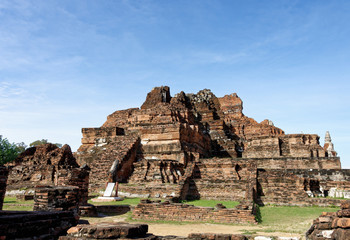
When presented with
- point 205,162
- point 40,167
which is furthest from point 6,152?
point 205,162

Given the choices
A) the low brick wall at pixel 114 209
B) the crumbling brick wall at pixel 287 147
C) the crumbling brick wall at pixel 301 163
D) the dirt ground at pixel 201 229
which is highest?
the crumbling brick wall at pixel 287 147

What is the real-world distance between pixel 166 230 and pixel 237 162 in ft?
Answer: 28.7

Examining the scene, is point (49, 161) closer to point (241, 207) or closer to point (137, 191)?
point (137, 191)

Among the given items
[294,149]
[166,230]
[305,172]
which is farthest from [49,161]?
[294,149]

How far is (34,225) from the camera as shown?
16.2ft

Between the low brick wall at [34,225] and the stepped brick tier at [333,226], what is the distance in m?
4.62

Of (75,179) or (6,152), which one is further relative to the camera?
(6,152)

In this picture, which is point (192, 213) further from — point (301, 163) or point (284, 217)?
point (301, 163)

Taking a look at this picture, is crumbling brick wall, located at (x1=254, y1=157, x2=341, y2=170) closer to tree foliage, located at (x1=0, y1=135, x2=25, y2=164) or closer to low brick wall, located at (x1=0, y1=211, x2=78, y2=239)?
low brick wall, located at (x1=0, y1=211, x2=78, y2=239)

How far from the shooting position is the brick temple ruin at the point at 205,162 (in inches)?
526

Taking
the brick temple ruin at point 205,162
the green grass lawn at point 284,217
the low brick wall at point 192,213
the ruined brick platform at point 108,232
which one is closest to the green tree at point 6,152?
the brick temple ruin at point 205,162

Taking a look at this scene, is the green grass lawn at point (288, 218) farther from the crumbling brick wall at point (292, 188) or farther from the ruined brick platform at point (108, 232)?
the ruined brick platform at point (108, 232)

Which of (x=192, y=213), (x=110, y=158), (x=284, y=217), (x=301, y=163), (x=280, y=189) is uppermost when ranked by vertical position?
(x=110, y=158)

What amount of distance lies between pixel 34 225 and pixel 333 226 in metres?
Result: 4.94
